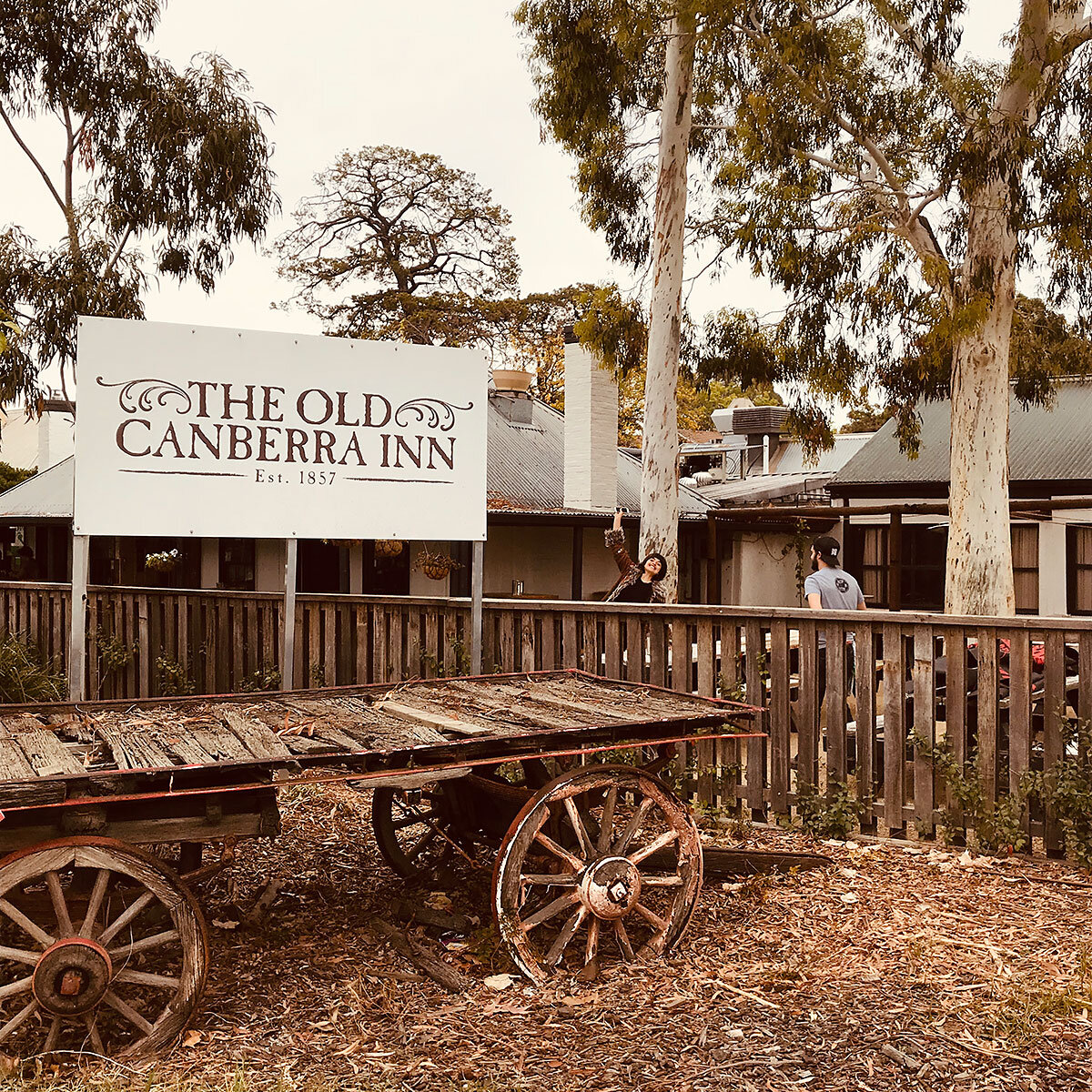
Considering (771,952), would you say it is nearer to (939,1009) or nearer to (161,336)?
(939,1009)

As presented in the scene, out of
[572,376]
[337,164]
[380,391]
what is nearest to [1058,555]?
[572,376]

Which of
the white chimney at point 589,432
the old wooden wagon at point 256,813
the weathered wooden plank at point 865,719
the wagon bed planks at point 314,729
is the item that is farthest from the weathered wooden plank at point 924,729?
the white chimney at point 589,432

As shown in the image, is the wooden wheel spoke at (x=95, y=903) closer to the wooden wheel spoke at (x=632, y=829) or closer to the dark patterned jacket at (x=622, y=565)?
the wooden wheel spoke at (x=632, y=829)

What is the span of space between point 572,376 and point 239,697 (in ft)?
44.8

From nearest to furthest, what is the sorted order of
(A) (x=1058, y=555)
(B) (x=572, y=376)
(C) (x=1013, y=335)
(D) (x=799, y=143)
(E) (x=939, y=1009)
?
(E) (x=939, y=1009) < (D) (x=799, y=143) < (C) (x=1013, y=335) < (B) (x=572, y=376) < (A) (x=1058, y=555)

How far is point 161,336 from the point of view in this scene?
18.6 ft

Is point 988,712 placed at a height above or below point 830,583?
below

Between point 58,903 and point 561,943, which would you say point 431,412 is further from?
point 58,903

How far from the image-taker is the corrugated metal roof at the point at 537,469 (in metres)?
19.0

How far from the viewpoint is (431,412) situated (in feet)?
21.0

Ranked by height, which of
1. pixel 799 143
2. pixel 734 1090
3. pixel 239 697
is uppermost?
pixel 799 143

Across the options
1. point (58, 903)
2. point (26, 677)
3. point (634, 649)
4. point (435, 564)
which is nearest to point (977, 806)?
point (634, 649)

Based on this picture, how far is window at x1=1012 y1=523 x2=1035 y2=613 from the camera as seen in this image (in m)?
19.7

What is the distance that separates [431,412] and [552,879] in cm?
300
